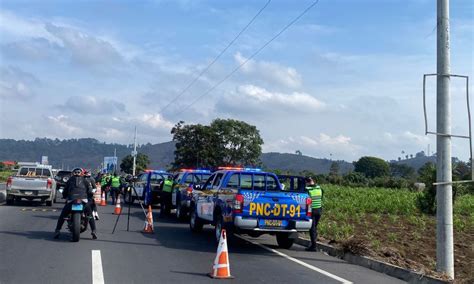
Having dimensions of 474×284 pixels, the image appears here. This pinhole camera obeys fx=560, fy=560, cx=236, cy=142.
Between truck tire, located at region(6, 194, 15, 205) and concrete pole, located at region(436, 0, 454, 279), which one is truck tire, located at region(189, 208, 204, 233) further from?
truck tire, located at region(6, 194, 15, 205)

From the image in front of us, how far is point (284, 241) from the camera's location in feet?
46.6

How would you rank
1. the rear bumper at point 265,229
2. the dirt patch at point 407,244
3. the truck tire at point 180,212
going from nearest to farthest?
the dirt patch at point 407,244
the rear bumper at point 265,229
the truck tire at point 180,212

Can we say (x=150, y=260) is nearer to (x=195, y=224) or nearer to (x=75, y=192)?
(x=75, y=192)

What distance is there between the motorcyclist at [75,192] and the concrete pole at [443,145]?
25.8ft

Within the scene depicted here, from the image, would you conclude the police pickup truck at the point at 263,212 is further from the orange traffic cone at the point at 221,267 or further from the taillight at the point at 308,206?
the orange traffic cone at the point at 221,267

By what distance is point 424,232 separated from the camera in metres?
17.6

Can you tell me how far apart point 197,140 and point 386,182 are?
23.6m

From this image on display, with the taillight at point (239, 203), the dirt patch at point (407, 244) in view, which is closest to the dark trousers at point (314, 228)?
the dirt patch at point (407, 244)

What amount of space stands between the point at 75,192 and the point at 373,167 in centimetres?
11228

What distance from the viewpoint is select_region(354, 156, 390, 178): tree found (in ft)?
391

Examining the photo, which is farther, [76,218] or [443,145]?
[76,218]

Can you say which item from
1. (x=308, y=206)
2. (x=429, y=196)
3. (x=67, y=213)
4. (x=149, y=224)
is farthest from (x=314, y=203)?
(x=429, y=196)

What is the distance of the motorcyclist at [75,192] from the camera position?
43.1ft

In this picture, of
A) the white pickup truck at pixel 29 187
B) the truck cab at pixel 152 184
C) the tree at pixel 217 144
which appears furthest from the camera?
the tree at pixel 217 144
